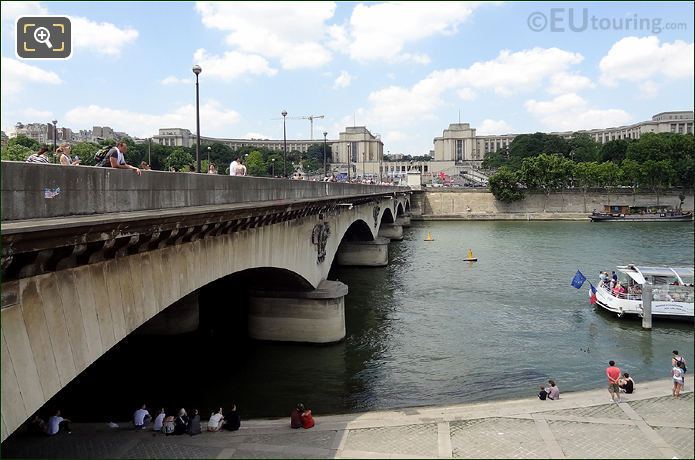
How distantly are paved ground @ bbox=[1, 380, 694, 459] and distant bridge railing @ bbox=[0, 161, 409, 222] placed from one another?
20.9 ft

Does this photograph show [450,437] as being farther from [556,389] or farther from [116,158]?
[116,158]

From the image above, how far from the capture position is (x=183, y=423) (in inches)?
635

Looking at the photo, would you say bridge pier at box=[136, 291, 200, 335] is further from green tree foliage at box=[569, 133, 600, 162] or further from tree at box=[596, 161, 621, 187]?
green tree foliage at box=[569, 133, 600, 162]

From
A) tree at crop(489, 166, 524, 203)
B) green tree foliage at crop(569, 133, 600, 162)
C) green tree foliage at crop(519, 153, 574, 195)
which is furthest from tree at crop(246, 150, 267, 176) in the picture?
green tree foliage at crop(569, 133, 600, 162)

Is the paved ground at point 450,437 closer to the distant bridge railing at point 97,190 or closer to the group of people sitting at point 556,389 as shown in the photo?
the group of people sitting at point 556,389

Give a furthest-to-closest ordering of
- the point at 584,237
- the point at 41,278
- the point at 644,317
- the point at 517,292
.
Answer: the point at 584,237, the point at 517,292, the point at 644,317, the point at 41,278

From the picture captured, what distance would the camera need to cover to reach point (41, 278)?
340 inches

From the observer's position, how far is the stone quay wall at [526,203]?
113 m

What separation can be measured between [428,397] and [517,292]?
20.6 meters

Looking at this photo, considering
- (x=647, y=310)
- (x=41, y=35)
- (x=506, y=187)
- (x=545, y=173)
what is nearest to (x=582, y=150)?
(x=545, y=173)

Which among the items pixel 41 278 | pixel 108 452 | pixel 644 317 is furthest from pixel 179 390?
pixel 644 317

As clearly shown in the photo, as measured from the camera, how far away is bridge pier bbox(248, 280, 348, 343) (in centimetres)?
2623

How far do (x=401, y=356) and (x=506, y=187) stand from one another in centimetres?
9741

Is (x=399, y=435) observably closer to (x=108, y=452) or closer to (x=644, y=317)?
(x=108, y=452)
